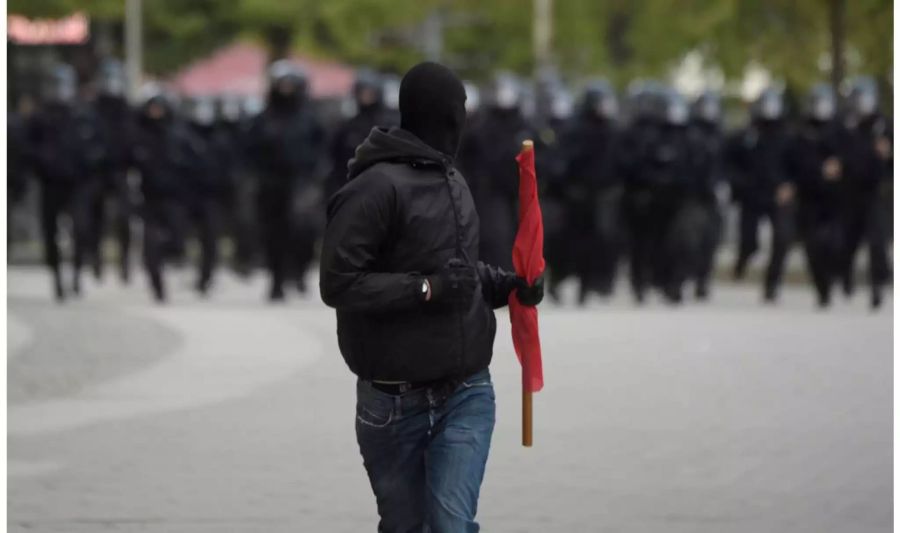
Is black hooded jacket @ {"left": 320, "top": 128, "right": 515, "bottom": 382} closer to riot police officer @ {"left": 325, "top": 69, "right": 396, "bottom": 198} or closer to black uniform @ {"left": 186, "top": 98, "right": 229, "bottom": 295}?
riot police officer @ {"left": 325, "top": 69, "right": 396, "bottom": 198}

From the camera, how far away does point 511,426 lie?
449 inches

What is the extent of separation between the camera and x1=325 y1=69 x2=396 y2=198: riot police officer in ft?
60.8

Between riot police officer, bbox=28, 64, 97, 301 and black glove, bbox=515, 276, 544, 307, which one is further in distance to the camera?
riot police officer, bbox=28, 64, 97, 301

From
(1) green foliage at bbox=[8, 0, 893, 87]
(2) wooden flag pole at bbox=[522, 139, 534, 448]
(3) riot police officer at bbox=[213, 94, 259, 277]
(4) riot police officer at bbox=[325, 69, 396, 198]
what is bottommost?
(1) green foliage at bbox=[8, 0, 893, 87]

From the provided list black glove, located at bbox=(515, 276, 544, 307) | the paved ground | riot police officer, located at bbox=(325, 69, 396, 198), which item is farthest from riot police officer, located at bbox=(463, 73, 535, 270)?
black glove, located at bbox=(515, 276, 544, 307)

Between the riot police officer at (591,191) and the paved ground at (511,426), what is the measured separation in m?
1.77

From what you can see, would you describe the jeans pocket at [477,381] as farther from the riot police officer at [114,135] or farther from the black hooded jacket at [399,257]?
the riot police officer at [114,135]

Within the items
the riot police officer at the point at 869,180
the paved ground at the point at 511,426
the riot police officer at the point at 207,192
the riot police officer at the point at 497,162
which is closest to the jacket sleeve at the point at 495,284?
the paved ground at the point at 511,426

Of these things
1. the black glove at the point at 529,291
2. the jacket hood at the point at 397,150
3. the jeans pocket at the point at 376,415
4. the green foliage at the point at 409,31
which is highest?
the jacket hood at the point at 397,150

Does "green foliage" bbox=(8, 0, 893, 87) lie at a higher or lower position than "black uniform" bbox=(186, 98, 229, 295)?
lower

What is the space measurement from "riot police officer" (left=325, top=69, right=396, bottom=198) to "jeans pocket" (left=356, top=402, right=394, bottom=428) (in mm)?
12275

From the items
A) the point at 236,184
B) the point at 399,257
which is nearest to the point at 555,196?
the point at 236,184

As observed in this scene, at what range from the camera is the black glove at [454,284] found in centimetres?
594

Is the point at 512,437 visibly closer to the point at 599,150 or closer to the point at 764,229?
the point at 599,150
